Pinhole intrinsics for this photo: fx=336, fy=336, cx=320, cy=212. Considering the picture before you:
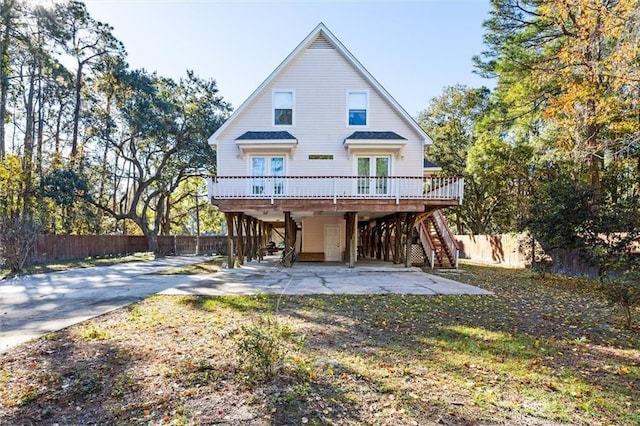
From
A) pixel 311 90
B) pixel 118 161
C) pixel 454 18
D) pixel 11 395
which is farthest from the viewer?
pixel 118 161

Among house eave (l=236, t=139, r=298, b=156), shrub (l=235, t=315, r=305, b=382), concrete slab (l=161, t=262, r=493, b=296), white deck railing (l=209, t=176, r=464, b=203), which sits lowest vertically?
concrete slab (l=161, t=262, r=493, b=296)

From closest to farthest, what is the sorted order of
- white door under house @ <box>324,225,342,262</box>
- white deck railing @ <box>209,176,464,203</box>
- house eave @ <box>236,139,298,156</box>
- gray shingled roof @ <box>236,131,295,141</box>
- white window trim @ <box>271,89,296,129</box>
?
white deck railing @ <box>209,176,464,203</box> < house eave @ <box>236,139,298,156</box> < gray shingled roof @ <box>236,131,295,141</box> < white window trim @ <box>271,89,296,129</box> < white door under house @ <box>324,225,342,262</box>

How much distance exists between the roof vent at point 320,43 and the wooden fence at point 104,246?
55.6 feet

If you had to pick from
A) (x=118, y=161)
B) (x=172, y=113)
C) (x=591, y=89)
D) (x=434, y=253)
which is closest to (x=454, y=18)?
(x=591, y=89)

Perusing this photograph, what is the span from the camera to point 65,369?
150 inches

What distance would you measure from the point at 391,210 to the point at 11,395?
11983 mm

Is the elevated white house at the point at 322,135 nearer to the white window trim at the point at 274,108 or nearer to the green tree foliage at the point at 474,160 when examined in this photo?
the white window trim at the point at 274,108

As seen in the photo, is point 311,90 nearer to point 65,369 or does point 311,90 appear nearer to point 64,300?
point 64,300

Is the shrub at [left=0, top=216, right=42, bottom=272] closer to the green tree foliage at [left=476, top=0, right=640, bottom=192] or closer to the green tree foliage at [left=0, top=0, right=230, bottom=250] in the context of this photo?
the green tree foliage at [left=0, top=0, right=230, bottom=250]

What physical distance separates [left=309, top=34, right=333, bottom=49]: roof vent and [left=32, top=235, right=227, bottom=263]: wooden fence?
55.6 ft

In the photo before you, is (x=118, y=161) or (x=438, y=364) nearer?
(x=438, y=364)

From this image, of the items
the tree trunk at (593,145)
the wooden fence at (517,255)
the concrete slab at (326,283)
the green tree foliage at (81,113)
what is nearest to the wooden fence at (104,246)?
the green tree foliage at (81,113)

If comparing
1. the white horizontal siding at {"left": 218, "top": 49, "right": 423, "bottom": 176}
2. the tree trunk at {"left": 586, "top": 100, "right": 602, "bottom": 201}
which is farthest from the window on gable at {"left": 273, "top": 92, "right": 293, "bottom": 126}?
the tree trunk at {"left": 586, "top": 100, "right": 602, "bottom": 201}

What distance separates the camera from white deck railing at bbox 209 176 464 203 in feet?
43.7
